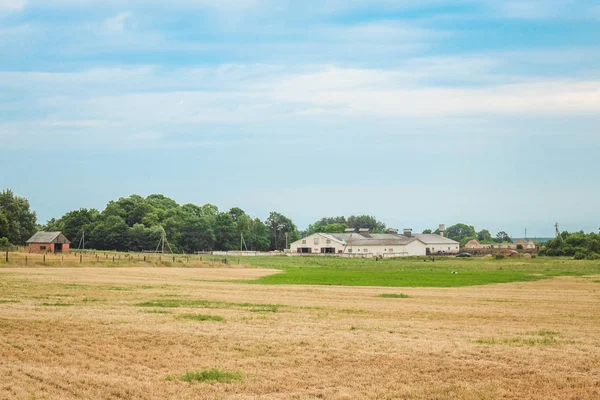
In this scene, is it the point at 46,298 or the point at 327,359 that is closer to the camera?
the point at 327,359

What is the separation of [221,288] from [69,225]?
368 ft

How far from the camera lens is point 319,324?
2628cm

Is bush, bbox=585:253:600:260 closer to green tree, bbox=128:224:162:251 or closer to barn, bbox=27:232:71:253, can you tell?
barn, bbox=27:232:71:253

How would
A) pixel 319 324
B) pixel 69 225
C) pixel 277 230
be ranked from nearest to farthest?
pixel 319 324, pixel 69 225, pixel 277 230

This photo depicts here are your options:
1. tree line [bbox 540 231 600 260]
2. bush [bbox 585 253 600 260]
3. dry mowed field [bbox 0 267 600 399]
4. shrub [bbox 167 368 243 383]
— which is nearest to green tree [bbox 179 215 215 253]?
tree line [bbox 540 231 600 260]

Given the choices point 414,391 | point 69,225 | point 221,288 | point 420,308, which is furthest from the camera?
point 69,225

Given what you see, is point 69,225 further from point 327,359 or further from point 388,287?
point 327,359

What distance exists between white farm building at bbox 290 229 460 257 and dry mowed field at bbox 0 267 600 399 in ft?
354

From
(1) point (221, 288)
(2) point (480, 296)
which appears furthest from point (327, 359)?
(1) point (221, 288)

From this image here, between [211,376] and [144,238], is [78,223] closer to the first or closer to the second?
[144,238]

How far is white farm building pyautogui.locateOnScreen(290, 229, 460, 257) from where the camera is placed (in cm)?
14425

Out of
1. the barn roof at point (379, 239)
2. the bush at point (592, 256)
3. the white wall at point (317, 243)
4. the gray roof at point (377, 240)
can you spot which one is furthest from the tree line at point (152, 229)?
the bush at point (592, 256)

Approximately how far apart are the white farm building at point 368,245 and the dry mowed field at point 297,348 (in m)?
108

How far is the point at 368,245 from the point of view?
14725cm
